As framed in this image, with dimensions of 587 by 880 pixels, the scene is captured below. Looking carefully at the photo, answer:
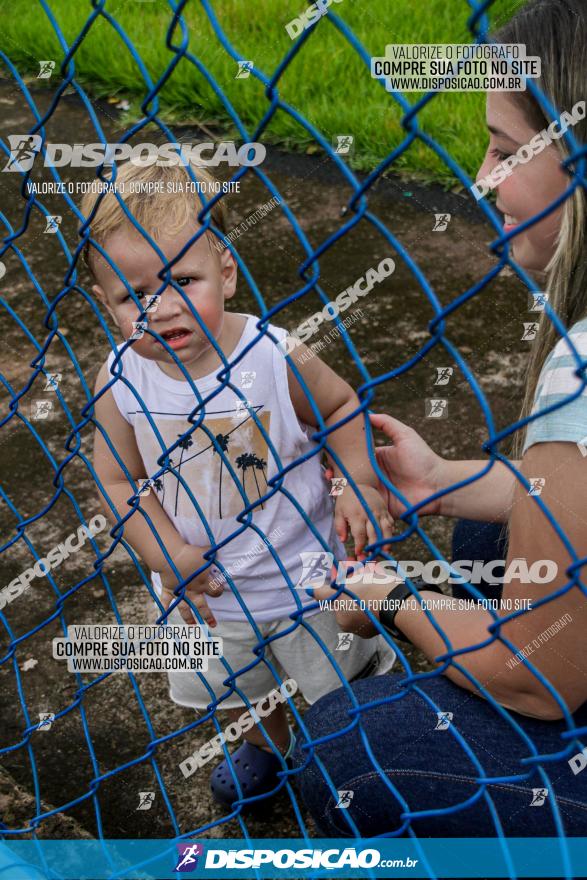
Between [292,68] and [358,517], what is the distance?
3154 millimetres

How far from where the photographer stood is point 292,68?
4242mm

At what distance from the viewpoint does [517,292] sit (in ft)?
10.9

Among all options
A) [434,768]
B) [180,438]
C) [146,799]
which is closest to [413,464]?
[180,438]

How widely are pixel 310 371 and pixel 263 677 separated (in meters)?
0.69

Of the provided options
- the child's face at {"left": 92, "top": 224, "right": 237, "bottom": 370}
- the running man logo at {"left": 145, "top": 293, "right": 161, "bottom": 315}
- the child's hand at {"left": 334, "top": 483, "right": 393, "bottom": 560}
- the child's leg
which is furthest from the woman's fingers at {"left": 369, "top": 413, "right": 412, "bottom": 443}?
the child's leg

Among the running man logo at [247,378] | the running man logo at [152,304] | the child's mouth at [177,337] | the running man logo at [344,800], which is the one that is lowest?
the running man logo at [344,800]

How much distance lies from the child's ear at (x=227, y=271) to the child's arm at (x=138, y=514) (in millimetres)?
292

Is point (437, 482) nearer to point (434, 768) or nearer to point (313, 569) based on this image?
point (313, 569)

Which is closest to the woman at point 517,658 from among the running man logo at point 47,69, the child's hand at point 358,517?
the child's hand at point 358,517

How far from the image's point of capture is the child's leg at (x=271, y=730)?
6.76 feet

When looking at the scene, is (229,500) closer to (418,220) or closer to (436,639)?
(436,639)

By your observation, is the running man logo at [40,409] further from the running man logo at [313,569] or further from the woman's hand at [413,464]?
the woman's hand at [413,464]

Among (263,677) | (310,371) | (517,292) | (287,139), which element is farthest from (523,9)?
(287,139)

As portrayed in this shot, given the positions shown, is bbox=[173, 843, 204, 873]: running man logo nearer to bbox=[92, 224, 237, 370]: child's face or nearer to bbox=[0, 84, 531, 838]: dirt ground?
bbox=[0, 84, 531, 838]: dirt ground
